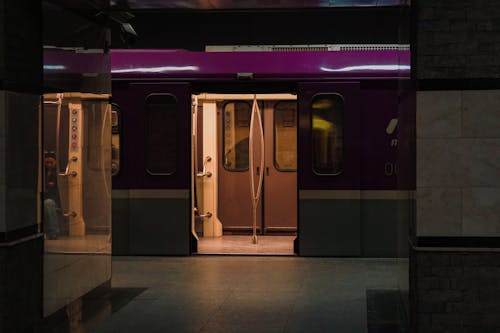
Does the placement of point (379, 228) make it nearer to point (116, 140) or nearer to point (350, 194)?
point (350, 194)

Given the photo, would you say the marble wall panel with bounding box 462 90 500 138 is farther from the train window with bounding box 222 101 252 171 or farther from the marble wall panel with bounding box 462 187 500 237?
the train window with bounding box 222 101 252 171

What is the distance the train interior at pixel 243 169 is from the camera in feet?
49.2

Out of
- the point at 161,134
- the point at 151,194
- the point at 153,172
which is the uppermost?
the point at 161,134

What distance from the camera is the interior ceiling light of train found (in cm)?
918

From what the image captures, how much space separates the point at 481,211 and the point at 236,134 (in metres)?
8.65

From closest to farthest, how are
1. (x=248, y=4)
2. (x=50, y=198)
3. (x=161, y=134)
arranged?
(x=50, y=198) < (x=248, y=4) < (x=161, y=134)

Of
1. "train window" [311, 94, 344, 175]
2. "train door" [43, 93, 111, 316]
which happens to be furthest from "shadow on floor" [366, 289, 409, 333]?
"train window" [311, 94, 344, 175]

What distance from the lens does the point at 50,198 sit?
335 inches

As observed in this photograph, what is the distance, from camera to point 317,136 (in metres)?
13.1

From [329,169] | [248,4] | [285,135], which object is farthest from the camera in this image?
[285,135]

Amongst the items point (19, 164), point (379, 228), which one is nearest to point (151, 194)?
point (379, 228)

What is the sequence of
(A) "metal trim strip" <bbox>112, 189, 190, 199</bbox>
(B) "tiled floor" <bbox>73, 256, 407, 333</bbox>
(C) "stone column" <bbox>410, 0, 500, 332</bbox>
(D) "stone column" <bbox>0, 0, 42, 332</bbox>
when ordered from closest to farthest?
1. (C) "stone column" <bbox>410, 0, 500, 332</bbox>
2. (D) "stone column" <bbox>0, 0, 42, 332</bbox>
3. (B) "tiled floor" <bbox>73, 256, 407, 333</bbox>
4. (A) "metal trim strip" <bbox>112, 189, 190, 199</bbox>

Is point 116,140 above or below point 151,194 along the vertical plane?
above

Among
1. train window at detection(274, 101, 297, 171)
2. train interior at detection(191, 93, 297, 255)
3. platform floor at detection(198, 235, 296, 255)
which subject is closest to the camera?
platform floor at detection(198, 235, 296, 255)
